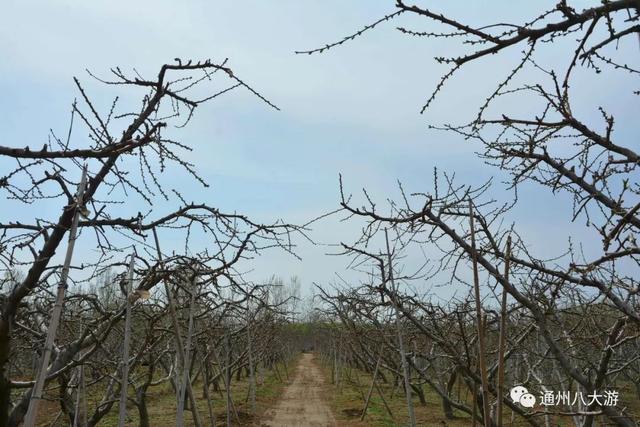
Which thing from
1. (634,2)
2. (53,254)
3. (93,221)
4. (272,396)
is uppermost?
(634,2)

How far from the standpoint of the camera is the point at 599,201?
108 inches

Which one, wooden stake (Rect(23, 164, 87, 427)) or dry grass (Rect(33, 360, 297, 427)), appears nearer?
wooden stake (Rect(23, 164, 87, 427))

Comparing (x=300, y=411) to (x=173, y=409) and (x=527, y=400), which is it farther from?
(x=527, y=400)

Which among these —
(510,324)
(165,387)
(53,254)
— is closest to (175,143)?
(53,254)

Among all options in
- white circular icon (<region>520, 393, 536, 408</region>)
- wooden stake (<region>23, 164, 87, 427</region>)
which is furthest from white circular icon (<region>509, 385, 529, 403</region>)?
wooden stake (<region>23, 164, 87, 427</region>)

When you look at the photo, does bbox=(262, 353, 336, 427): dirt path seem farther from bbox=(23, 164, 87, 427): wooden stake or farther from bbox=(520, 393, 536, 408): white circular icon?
bbox=(23, 164, 87, 427): wooden stake

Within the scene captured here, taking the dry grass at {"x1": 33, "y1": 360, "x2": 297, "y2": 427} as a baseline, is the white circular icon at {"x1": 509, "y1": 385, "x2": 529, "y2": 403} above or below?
above

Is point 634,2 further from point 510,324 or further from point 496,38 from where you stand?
point 510,324

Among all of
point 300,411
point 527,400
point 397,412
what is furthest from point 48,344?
point 397,412

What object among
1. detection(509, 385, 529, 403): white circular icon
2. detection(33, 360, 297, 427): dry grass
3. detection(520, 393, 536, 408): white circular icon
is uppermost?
detection(509, 385, 529, 403): white circular icon

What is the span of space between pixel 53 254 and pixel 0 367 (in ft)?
2.54

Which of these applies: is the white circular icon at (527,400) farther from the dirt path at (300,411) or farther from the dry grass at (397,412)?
the dirt path at (300,411)

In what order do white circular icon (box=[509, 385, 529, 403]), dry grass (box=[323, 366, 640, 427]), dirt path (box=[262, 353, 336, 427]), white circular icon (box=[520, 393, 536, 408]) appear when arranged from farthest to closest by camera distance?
dirt path (box=[262, 353, 336, 427]) → dry grass (box=[323, 366, 640, 427]) → white circular icon (box=[509, 385, 529, 403]) → white circular icon (box=[520, 393, 536, 408])

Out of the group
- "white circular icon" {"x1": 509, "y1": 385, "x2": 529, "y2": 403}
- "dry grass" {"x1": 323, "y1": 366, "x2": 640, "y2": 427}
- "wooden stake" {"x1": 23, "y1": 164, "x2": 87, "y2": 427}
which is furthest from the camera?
"dry grass" {"x1": 323, "y1": 366, "x2": 640, "y2": 427}
